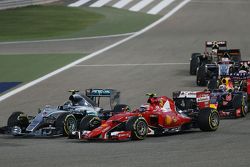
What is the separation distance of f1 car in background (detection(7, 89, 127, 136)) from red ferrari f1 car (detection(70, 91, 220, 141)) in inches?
20.1

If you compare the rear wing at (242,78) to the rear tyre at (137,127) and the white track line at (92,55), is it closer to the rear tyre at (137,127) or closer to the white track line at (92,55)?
the rear tyre at (137,127)

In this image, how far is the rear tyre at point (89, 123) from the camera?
2048 cm

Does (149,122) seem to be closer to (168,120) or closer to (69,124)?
(168,120)

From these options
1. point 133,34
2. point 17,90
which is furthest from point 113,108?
point 133,34

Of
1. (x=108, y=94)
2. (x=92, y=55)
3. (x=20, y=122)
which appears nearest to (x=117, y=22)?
(x=92, y=55)

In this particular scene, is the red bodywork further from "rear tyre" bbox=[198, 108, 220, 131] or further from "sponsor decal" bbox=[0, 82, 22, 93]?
"sponsor decal" bbox=[0, 82, 22, 93]

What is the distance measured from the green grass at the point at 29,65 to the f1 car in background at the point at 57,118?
1131 centimetres

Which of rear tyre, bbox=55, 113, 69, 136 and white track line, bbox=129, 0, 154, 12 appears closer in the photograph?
rear tyre, bbox=55, 113, 69, 136

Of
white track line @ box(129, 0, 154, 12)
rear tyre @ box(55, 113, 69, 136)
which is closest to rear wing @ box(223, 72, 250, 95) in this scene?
rear tyre @ box(55, 113, 69, 136)

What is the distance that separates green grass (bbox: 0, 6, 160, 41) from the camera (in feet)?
161

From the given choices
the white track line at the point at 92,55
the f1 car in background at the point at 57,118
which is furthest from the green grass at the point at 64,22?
the f1 car in background at the point at 57,118

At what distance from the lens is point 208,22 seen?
171ft

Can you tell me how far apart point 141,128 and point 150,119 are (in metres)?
1.01

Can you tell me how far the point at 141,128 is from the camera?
19844 millimetres
